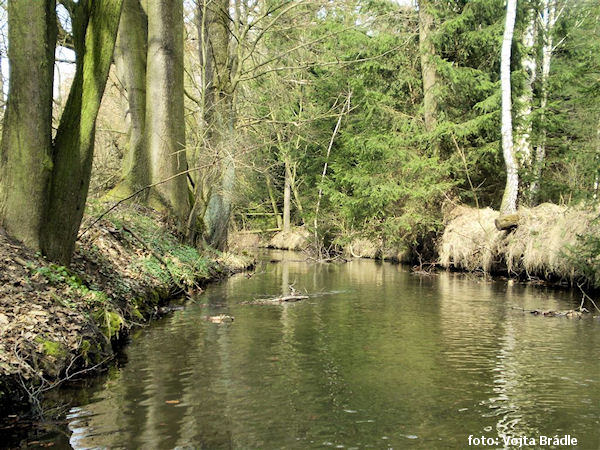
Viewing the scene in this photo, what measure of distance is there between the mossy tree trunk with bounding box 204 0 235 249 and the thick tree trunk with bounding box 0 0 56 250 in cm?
892

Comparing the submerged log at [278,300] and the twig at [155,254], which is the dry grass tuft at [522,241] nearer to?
the submerged log at [278,300]

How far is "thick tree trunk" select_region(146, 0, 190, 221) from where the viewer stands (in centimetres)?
1490

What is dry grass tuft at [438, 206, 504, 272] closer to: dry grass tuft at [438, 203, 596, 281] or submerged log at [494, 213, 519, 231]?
dry grass tuft at [438, 203, 596, 281]

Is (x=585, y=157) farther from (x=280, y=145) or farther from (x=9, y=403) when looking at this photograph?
(x=280, y=145)

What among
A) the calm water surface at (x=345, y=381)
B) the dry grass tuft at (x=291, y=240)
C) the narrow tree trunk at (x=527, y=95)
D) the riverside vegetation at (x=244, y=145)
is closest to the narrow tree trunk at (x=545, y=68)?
the riverside vegetation at (x=244, y=145)

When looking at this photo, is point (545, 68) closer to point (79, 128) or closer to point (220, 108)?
point (220, 108)

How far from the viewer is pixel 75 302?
7.15 m

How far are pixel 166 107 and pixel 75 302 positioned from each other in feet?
28.7

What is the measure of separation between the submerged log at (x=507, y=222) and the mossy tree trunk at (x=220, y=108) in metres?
7.52

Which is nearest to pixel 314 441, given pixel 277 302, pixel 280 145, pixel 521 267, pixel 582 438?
pixel 582 438

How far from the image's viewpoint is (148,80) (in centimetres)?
1519

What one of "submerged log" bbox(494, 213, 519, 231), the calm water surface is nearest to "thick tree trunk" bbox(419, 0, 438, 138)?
"submerged log" bbox(494, 213, 519, 231)

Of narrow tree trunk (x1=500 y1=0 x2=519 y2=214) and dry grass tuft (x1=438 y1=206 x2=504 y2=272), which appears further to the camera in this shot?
narrow tree trunk (x1=500 y1=0 x2=519 y2=214)

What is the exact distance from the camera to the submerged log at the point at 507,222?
55.9ft
